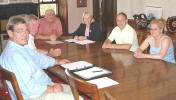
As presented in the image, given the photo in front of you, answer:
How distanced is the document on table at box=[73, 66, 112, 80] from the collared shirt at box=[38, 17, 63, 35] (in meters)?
2.20

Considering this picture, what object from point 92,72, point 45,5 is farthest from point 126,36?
point 45,5

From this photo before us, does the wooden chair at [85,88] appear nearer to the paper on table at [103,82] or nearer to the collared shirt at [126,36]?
the paper on table at [103,82]

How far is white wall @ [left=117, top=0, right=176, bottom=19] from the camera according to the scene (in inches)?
189

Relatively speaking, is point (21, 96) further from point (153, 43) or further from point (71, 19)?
point (71, 19)

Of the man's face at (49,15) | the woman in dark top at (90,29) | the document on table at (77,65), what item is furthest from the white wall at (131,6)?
the document on table at (77,65)

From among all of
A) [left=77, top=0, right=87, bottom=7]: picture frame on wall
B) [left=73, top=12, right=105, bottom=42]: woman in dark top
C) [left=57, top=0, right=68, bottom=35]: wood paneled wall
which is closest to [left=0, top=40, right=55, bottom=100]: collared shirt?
[left=73, top=12, right=105, bottom=42]: woman in dark top

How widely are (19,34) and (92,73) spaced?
0.69 meters

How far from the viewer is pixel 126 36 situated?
3359 mm

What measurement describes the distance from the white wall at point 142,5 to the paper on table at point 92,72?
305cm

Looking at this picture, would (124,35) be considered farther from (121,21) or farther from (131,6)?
(131,6)

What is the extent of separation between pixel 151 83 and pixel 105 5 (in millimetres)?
4783

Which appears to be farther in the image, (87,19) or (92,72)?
(87,19)

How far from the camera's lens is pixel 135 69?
2281mm

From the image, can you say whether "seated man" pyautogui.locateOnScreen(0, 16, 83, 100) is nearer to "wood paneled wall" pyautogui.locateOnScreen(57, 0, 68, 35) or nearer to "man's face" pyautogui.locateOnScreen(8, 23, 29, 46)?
"man's face" pyautogui.locateOnScreen(8, 23, 29, 46)
